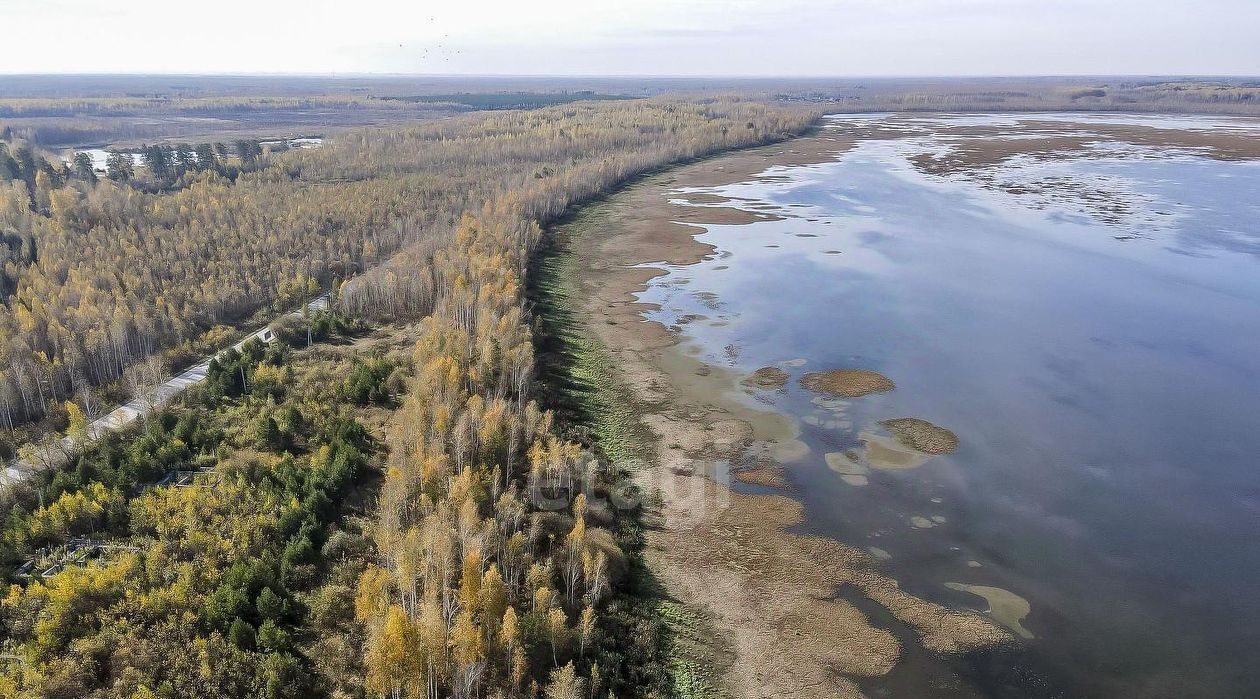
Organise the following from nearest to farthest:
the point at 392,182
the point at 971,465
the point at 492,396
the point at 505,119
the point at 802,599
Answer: the point at 802,599, the point at 971,465, the point at 492,396, the point at 392,182, the point at 505,119

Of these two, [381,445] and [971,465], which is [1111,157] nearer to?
[971,465]

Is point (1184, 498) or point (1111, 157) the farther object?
point (1111, 157)

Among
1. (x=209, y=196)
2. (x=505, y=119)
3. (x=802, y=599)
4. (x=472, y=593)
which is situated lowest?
(x=802, y=599)

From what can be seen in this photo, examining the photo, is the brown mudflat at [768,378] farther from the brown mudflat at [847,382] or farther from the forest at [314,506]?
the forest at [314,506]

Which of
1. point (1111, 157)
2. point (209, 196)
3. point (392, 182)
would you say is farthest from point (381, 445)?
point (1111, 157)

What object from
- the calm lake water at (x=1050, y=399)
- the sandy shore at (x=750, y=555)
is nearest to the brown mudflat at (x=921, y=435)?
the calm lake water at (x=1050, y=399)

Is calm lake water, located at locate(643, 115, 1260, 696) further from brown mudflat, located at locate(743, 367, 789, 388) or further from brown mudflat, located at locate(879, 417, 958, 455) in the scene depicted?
brown mudflat, located at locate(743, 367, 789, 388)

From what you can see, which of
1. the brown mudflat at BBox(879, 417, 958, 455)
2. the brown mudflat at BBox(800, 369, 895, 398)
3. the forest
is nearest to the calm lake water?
the brown mudflat at BBox(879, 417, 958, 455)

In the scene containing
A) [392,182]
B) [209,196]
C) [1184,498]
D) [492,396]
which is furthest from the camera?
[392,182]
